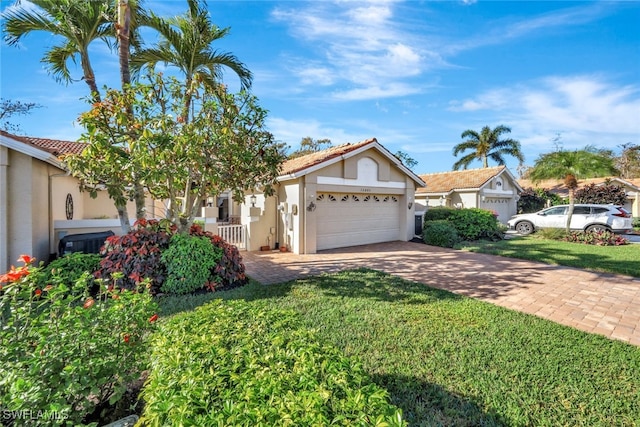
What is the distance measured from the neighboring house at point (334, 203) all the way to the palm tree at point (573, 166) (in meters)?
9.23

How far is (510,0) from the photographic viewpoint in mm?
8859

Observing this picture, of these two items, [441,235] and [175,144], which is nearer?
[175,144]

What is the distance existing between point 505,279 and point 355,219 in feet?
23.0

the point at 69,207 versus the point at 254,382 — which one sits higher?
the point at 69,207

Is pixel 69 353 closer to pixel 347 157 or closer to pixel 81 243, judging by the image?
pixel 81 243

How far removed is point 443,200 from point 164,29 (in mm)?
20920

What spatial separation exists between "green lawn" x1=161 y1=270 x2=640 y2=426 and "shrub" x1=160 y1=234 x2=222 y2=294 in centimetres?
49

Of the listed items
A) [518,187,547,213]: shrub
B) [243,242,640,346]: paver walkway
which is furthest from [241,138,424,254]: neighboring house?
Answer: [518,187,547,213]: shrub

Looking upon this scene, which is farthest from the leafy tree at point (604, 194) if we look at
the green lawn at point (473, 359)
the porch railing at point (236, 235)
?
the porch railing at point (236, 235)

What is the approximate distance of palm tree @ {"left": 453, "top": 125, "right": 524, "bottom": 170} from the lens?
97.7ft

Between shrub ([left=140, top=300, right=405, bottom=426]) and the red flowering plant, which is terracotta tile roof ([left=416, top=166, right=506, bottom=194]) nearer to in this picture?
shrub ([left=140, top=300, right=405, bottom=426])

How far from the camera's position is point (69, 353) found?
91.3 inches

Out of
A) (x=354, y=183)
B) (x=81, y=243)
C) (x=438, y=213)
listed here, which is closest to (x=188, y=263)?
(x=81, y=243)

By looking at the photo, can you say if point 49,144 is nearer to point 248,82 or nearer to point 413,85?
point 248,82
